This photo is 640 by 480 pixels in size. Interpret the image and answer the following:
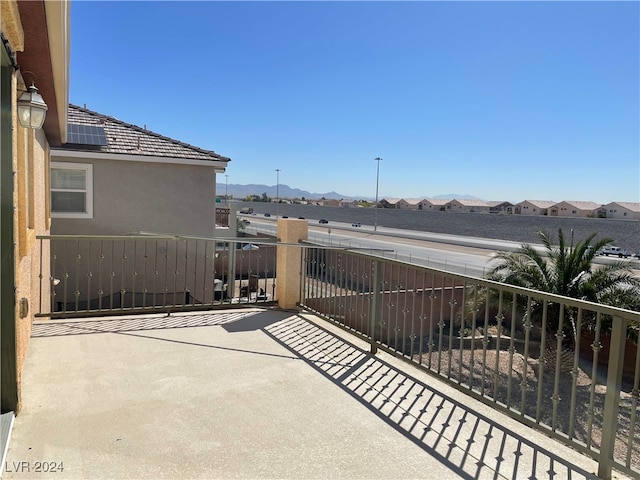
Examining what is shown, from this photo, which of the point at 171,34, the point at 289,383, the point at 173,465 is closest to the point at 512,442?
the point at 289,383

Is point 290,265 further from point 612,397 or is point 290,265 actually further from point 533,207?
point 533,207

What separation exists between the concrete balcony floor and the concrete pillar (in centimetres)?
155

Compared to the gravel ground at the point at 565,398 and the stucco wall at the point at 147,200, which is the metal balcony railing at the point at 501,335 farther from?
the stucco wall at the point at 147,200

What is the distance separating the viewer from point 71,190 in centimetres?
1112

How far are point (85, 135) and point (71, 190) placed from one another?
4.71 feet

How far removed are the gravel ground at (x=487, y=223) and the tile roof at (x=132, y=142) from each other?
24.9 metres

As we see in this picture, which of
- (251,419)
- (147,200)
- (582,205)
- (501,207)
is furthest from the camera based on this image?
(501,207)

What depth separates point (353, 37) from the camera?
14570 millimetres

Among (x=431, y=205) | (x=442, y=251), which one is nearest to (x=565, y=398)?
(x=442, y=251)

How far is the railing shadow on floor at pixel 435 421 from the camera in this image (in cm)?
265

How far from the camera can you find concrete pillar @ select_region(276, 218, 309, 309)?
→ 6.36m

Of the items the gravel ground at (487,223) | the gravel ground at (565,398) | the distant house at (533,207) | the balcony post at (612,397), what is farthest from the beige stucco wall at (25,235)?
the distant house at (533,207)

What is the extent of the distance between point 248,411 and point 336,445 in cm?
77

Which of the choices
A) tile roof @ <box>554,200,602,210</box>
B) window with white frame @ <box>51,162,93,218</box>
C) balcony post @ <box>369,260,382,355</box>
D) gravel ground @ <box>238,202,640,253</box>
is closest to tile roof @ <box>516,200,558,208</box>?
tile roof @ <box>554,200,602,210</box>
